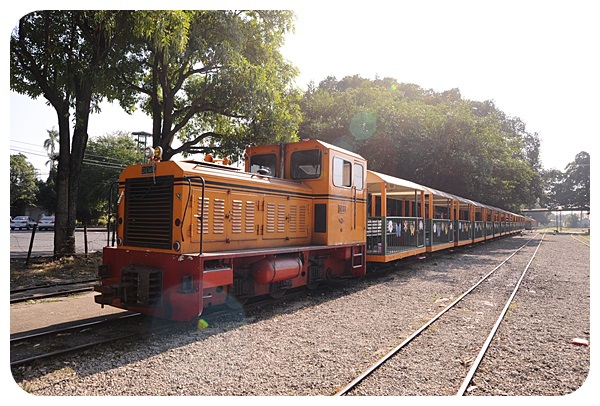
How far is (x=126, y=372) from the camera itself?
160 inches

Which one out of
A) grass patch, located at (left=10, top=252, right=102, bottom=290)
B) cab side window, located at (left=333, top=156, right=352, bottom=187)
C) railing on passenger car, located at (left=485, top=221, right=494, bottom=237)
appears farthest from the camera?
railing on passenger car, located at (left=485, top=221, right=494, bottom=237)

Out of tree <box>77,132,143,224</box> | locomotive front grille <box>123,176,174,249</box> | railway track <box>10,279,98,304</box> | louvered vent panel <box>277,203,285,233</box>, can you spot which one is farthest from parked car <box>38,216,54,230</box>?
louvered vent panel <box>277,203,285,233</box>

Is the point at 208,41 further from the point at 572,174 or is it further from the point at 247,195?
the point at 572,174

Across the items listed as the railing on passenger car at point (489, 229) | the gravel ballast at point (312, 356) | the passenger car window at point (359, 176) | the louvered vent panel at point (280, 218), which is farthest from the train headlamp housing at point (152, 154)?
the railing on passenger car at point (489, 229)

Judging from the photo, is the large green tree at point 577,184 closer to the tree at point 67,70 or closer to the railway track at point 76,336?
the railway track at point 76,336

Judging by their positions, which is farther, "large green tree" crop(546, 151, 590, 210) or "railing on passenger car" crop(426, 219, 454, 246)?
"railing on passenger car" crop(426, 219, 454, 246)

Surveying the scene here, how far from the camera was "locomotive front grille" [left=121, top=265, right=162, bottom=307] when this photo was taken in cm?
533

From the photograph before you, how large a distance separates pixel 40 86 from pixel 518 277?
46.1 feet

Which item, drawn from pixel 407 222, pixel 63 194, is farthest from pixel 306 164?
pixel 63 194

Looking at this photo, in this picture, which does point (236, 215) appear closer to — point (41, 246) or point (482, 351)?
point (482, 351)

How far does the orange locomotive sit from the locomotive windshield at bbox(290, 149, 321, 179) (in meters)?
0.02

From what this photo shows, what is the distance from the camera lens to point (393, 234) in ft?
37.4

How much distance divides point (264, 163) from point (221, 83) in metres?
5.10

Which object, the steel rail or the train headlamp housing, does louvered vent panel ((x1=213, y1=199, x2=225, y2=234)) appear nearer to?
the train headlamp housing
